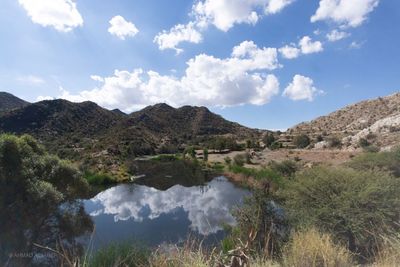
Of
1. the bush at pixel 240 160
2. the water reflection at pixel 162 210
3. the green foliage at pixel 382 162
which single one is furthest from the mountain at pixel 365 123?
the water reflection at pixel 162 210

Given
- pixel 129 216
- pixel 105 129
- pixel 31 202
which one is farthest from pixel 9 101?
pixel 31 202

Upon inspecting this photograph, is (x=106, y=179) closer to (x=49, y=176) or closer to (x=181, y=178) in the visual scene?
(x=181, y=178)

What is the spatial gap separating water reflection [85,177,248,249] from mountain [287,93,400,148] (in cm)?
2992

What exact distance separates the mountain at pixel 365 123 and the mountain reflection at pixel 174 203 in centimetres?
2893

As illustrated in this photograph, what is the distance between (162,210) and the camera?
96.7 ft

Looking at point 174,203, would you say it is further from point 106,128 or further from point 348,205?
point 106,128

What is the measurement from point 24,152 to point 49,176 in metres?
1.42

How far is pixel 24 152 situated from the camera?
1267 centimetres

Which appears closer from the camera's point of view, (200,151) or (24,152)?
(24,152)

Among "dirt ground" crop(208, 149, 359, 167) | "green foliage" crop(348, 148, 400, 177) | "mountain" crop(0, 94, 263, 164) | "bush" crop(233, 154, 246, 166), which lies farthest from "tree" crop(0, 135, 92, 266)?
"mountain" crop(0, 94, 263, 164)

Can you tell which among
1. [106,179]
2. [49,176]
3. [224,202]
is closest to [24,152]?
[49,176]

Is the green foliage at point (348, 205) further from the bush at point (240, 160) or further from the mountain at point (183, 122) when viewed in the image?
the mountain at point (183, 122)

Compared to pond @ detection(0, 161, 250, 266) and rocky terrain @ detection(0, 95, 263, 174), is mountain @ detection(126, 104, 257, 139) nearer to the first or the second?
rocky terrain @ detection(0, 95, 263, 174)

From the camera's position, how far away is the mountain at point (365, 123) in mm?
55156
